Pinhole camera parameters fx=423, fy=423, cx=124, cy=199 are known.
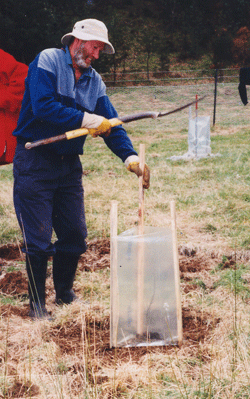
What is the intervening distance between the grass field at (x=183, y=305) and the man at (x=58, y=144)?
0.34m

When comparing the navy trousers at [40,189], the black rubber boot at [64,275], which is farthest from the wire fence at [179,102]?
the navy trousers at [40,189]

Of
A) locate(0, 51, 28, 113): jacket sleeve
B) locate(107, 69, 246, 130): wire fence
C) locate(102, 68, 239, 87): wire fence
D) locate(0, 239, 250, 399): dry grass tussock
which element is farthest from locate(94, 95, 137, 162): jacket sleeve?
locate(102, 68, 239, 87): wire fence

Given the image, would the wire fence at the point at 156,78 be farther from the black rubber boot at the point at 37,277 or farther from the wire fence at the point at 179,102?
the black rubber boot at the point at 37,277

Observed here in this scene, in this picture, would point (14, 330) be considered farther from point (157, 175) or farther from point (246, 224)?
point (157, 175)

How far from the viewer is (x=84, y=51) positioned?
2605 mm

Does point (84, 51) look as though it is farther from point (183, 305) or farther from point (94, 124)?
point (183, 305)

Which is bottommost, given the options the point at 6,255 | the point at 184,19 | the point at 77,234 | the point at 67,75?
the point at 6,255

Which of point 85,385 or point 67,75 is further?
point 67,75

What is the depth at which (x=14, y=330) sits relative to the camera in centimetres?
269

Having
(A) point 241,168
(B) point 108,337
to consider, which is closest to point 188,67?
(A) point 241,168

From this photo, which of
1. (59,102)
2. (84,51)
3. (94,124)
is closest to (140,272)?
(94,124)

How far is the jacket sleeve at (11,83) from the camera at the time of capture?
3.16 m

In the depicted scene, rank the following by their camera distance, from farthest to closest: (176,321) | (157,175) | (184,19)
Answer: (184,19) → (157,175) → (176,321)

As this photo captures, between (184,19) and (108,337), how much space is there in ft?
129
